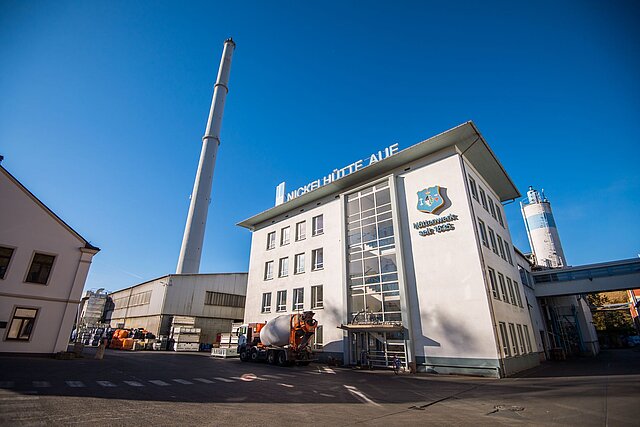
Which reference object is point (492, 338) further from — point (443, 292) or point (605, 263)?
point (605, 263)

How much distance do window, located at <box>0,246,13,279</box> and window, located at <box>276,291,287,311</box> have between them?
20.3 m

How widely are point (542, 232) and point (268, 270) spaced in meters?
42.2

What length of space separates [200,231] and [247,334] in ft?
81.0

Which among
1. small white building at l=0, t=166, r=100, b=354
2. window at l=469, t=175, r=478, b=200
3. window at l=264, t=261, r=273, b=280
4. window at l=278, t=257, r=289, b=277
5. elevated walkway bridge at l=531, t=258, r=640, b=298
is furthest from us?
window at l=264, t=261, r=273, b=280

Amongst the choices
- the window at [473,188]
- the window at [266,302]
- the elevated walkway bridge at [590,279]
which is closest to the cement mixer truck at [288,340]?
the window at [266,302]

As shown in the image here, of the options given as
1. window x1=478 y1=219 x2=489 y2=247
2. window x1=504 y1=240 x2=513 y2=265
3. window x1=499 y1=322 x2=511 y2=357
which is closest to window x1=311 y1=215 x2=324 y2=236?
window x1=478 y1=219 x2=489 y2=247

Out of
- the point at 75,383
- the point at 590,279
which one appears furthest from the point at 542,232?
the point at 75,383

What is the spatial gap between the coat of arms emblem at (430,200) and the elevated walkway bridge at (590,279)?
22.0 m

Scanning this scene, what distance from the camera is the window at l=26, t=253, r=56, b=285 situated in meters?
20.3

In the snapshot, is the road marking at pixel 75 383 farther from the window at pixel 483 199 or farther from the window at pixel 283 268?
the window at pixel 483 199

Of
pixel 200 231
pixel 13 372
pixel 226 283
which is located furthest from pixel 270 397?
pixel 200 231

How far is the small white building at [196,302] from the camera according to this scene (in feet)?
137

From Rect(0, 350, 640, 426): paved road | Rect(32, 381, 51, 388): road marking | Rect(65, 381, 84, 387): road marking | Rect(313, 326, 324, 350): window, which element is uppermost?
Rect(313, 326, 324, 350): window

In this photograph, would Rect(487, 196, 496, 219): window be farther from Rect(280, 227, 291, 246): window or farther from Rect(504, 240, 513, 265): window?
Rect(280, 227, 291, 246): window
